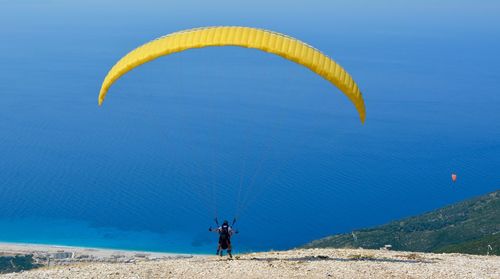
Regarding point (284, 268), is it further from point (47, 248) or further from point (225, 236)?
point (47, 248)

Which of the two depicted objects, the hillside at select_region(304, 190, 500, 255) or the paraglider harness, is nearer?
the paraglider harness

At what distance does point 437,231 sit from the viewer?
203ft

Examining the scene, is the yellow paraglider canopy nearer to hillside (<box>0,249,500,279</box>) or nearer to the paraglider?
the paraglider

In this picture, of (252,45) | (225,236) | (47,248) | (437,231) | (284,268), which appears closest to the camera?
(252,45)

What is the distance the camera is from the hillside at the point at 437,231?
56.9 m

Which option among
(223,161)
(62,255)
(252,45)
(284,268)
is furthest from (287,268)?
(223,161)

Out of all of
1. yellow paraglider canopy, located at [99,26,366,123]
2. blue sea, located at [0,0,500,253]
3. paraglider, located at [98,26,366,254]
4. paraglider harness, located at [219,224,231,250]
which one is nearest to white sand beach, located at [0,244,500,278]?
paraglider harness, located at [219,224,231,250]

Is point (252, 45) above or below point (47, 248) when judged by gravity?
below

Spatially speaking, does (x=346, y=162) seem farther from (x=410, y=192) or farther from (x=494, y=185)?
(x=494, y=185)

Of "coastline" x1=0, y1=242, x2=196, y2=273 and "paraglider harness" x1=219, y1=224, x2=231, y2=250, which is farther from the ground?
"coastline" x1=0, y1=242, x2=196, y2=273

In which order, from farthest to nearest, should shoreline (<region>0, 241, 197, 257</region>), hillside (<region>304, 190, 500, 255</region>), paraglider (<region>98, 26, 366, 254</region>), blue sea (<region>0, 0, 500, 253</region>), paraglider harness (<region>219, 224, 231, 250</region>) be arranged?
blue sea (<region>0, 0, 500, 253</region>)
shoreline (<region>0, 241, 197, 257</region>)
hillside (<region>304, 190, 500, 255</region>)
paraglider harness (<region>219, 224, 231, 250</region>)
paraglider (<region>98, 26, 366, 254</region>)

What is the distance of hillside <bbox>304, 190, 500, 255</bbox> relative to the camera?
187 ft

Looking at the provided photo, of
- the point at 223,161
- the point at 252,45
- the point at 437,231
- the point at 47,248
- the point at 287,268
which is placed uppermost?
the point at 223,161

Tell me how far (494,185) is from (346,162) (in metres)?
27.1
